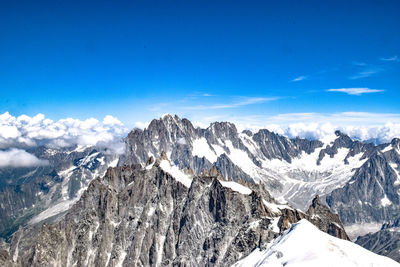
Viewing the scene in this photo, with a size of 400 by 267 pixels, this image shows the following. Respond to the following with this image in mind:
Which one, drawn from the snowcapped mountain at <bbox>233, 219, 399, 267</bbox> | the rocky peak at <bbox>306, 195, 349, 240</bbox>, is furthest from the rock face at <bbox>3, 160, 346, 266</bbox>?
the snowcapped mountain at <bbox>233, 219, 399, 267</bbox>

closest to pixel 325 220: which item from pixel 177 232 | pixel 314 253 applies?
pixel 177 232

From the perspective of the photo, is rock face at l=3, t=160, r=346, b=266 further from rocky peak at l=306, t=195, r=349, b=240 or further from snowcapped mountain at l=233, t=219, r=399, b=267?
snowcapped mountain at l=233, t=219, r=399, b=267

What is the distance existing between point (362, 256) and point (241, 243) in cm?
5899

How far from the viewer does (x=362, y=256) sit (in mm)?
97188

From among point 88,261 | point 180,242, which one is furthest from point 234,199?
point 88,261

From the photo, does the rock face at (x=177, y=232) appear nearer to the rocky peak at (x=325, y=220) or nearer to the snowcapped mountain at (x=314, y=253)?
the rocky peak at (x=325, y=220)

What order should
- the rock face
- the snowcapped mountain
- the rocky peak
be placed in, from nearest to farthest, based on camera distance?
the snowcapped mountain < the rock face < the rocky peak

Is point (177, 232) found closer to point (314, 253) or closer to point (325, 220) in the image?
point (325, 220)

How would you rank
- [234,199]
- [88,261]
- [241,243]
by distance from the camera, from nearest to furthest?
[241,243] → [234,199] → [88,261]

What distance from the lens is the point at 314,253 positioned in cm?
9475

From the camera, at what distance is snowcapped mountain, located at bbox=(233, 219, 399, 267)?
91625mm

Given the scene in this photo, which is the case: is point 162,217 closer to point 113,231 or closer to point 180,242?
point 180,242

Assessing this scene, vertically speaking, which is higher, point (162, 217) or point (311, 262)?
point (311, 262)

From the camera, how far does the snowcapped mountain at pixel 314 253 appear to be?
9162 cm
